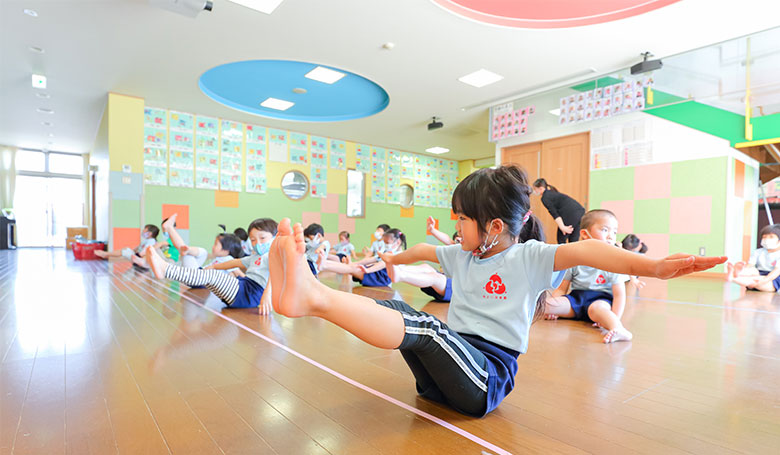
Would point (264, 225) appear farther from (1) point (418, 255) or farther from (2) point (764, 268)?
(2) point (764, 268)

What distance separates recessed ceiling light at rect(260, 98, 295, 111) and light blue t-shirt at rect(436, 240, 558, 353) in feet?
23.1

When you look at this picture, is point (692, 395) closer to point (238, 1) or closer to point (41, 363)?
point (41, 363)

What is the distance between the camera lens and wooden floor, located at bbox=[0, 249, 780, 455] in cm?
101

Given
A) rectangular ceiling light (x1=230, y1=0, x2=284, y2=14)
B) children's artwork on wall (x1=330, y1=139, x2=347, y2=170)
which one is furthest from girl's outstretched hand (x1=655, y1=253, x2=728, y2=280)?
children's artwork on wall (x1=330, y1=139, x2=347, y2=170)

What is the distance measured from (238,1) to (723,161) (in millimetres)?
6268

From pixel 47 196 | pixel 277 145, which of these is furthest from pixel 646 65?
pixel 47 196

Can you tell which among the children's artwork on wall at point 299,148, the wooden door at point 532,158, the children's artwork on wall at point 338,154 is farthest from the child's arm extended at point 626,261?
the children's artwork on wall at point 338,154

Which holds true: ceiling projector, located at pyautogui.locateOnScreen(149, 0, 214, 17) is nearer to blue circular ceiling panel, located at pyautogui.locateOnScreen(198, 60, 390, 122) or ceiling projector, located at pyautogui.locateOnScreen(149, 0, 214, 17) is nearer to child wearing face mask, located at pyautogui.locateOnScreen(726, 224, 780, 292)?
blue circular ceiling panel, located at pyautogui.locateOnScreen(198, 60, 390, 122)

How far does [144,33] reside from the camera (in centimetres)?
472

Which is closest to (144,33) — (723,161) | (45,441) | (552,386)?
(45,441)

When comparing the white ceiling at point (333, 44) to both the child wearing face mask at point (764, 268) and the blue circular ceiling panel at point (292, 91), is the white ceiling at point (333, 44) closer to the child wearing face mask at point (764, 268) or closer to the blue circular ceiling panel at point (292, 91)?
the blue circular ceiling panel at point (292, 91)

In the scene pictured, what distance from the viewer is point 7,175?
11.2 meters

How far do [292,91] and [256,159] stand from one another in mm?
2028

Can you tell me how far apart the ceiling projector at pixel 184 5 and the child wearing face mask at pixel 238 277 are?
2.45m
